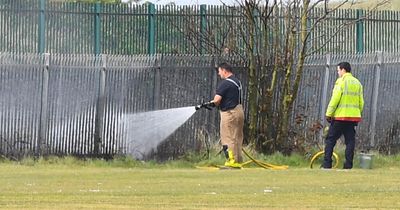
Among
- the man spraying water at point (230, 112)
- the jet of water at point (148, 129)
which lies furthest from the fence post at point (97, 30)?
the man spraying water at point (230, 112)

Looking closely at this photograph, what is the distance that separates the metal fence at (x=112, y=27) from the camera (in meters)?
22.2

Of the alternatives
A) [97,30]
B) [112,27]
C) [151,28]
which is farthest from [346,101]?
[97,30]

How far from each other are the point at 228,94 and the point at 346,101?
205 cm

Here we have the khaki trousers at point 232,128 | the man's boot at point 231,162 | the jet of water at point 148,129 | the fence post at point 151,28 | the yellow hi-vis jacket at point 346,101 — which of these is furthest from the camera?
the fence post at point 151,28

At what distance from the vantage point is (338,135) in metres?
19.6

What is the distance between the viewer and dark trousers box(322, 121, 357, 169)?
1953 centimetres

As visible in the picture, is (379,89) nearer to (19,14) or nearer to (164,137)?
(164,137)

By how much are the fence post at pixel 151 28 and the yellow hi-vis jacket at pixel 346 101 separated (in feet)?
15.2

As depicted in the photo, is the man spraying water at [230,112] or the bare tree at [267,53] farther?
the bare tree at [267,53]

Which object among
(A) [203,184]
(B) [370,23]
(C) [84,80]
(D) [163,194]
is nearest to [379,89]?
(B) [370,23]

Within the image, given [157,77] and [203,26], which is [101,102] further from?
[203,26]

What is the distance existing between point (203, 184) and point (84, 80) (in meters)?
6.55

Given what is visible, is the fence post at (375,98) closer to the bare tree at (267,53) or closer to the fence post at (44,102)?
the bare tree at (267,53)

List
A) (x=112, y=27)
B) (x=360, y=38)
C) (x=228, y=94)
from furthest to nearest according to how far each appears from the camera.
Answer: (x=360, y=38)
(x=112, y=27)
(x=228, y=94)
